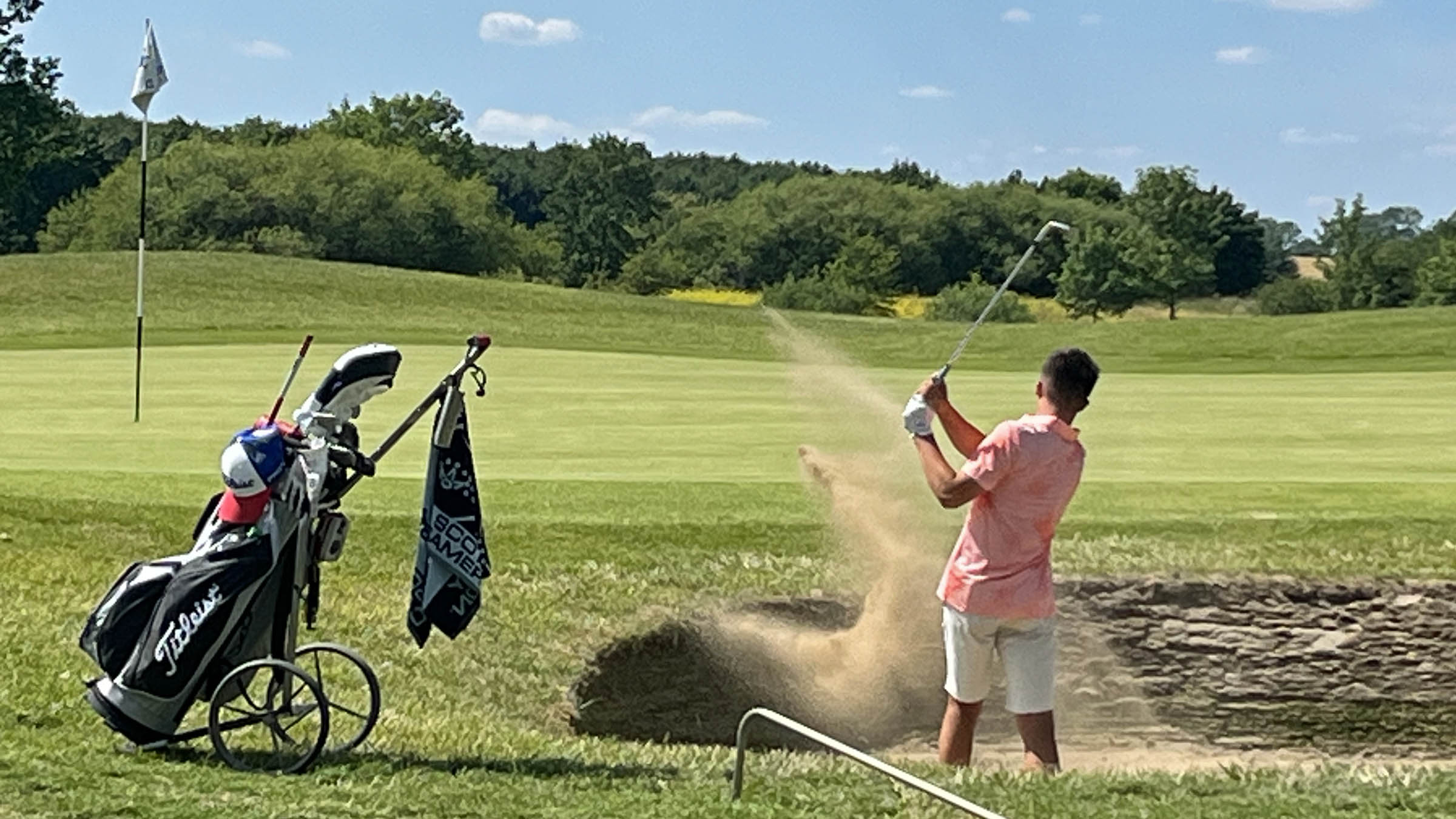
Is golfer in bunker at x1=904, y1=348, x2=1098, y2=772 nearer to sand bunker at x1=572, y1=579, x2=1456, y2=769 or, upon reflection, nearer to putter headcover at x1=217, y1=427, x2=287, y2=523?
putter headcover at x1=217, y1=427, x2=287, y2=523

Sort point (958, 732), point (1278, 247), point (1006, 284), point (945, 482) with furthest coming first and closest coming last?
1. point (1278, 247)
2. point (958, 732)
3. point (1006, 284)
4. point (945, 482)

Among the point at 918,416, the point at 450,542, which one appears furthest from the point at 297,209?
the point at 450,542

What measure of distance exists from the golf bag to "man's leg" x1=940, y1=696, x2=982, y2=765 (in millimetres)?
2283

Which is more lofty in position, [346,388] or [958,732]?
[346,388]

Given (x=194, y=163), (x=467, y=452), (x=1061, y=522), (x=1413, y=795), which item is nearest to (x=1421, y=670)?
(x=1061, y=522)

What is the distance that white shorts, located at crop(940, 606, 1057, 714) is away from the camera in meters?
6.76

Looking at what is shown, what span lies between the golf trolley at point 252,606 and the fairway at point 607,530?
195mm

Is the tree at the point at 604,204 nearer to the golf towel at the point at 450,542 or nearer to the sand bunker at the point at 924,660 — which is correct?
the sand bunker at the point at 924,660

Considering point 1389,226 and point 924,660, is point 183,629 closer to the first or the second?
point 924,660

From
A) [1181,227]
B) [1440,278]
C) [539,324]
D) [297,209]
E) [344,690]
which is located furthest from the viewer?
[1181,227]

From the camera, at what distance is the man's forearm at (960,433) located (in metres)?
6.88

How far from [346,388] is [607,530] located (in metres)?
6.09

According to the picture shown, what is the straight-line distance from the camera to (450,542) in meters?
6.12

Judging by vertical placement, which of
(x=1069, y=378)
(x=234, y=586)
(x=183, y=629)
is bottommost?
(x=183, y=629)
